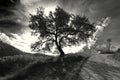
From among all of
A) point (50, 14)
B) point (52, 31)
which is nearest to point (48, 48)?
point (52, 31)

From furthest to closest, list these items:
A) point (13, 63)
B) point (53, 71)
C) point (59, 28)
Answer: point (59, 28) < point (13, 63) < point (53, 71)

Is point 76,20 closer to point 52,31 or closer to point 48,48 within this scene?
point 52,31

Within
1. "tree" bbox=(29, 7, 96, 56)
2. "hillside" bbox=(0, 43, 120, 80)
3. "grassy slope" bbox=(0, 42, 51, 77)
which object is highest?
"tree" bbox=(29, 7, 96, 56)

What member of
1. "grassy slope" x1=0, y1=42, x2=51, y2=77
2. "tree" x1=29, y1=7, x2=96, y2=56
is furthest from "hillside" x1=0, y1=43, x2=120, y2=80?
"tree" x1=29, y1=7, x2=96, y2=56

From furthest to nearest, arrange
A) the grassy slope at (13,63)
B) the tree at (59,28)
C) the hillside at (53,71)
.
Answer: the tree at (59,28) → the grassy slope at (13,63) → the hillside at (53,71)

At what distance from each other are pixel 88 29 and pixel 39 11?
544 inches

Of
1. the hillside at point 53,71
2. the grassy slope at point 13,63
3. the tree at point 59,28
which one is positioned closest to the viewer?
the hillside at point 53,71

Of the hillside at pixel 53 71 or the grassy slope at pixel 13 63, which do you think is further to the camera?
the grassy slope at pixel 13 63

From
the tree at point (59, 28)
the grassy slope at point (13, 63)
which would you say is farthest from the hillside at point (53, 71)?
the tree at point (59, 28)

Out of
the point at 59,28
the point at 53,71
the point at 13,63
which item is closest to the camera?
the point at 53,71

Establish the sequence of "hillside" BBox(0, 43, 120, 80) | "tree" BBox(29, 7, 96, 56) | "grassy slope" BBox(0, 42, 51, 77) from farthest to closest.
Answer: "tree" BBox(29, 7, 96, 56) → "grassy slope" BBox(0, 42, 51, 77) → "hillside" BBox(0, 43, 120, 80)

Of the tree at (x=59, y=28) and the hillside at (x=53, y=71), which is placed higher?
the tree at (x=59, y=28)

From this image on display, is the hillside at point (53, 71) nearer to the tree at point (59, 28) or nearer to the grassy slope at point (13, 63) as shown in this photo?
the grassy slope at point (13, 63)

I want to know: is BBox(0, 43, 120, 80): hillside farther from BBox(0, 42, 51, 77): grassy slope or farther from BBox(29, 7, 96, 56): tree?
BBox(29, 7, 96, 56): tree
